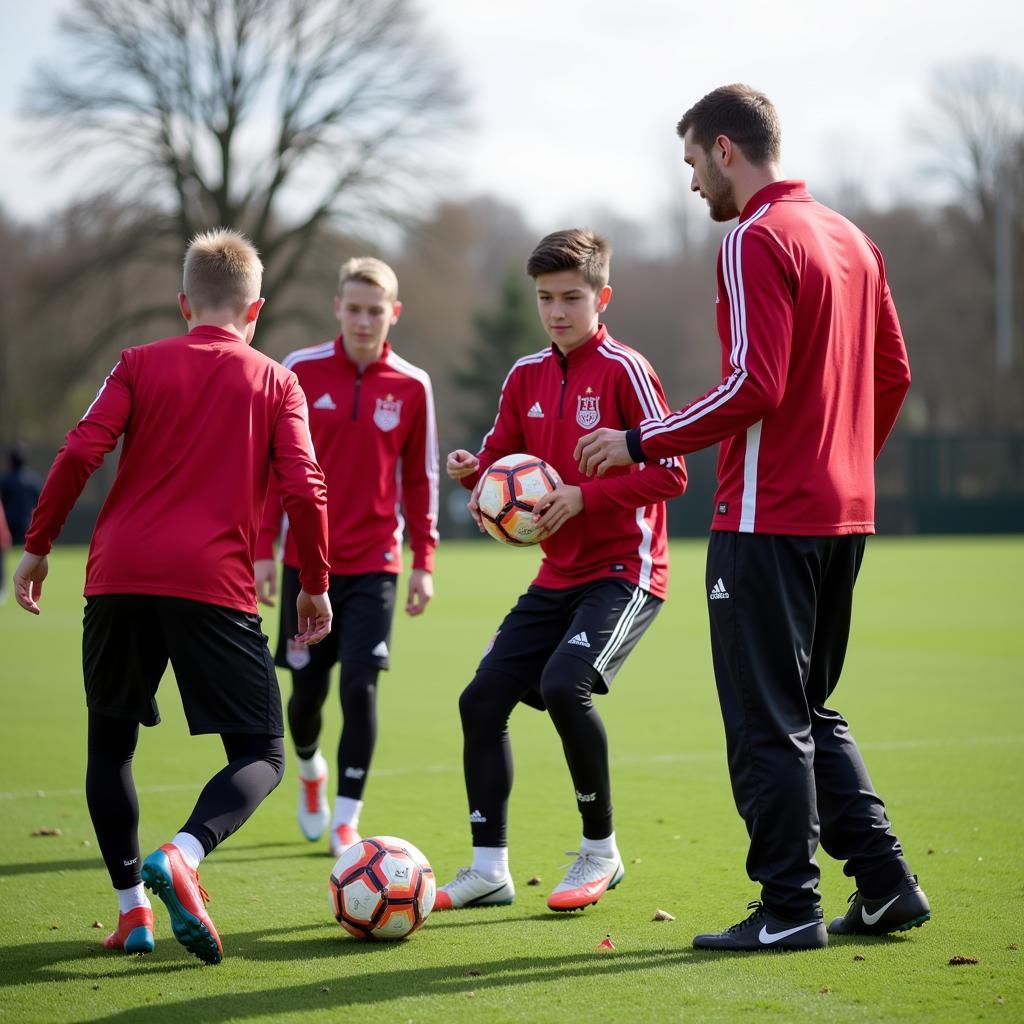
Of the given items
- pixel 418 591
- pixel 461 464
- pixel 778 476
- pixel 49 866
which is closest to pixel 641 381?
pixel 461 464

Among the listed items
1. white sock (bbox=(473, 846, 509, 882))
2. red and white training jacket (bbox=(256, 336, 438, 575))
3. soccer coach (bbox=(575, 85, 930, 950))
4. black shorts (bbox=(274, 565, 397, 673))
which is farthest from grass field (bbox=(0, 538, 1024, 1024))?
red and white training jacket (bbox=(256, 336, 438, 575))

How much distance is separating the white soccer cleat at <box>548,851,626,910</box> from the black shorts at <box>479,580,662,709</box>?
599 mm

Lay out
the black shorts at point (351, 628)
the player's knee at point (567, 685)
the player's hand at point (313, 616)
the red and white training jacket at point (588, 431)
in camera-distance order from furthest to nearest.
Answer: the black shorts at point (351, 628), the red and white training jacket at point (588, 431), the player's knee at point (567, 685), the player's hand at point (313, 616)

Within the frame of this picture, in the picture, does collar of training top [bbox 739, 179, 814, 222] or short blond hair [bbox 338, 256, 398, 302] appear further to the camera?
short blond hair [bbox 338, 256, 398, 302]

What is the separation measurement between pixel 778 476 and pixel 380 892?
1827mm

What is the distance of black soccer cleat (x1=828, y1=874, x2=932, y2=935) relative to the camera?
4.61 meters

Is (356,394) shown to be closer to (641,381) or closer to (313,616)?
(641,381)

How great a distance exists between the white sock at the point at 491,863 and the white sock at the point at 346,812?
1058 millimetres

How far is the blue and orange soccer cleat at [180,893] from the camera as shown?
4.14m

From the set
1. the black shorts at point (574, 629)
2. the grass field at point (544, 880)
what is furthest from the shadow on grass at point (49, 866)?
the black shorts at point (574, 629)

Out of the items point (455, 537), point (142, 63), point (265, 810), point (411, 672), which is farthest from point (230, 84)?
point (265, 810)

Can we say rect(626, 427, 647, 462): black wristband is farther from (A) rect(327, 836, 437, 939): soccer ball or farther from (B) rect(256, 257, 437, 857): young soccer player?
(B) rect(256, 257, 437, 857): young soccer player

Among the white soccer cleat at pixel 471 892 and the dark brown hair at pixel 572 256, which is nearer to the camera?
the white soccer cleat at pixel 471 892

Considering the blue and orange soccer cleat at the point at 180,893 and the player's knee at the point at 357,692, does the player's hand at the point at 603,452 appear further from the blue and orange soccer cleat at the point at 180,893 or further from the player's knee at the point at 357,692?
the player's knee at the point at 357,692
